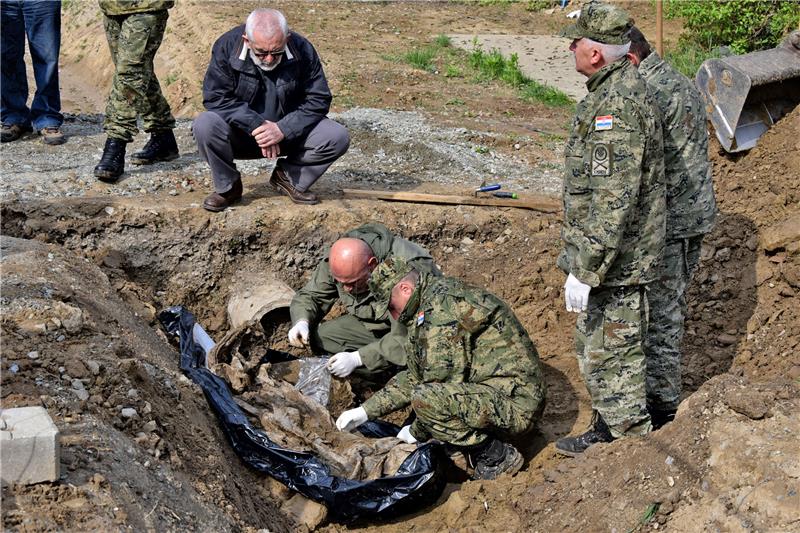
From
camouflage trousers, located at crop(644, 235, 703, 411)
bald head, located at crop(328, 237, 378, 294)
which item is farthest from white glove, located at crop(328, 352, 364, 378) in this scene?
camouflage trousers, located at crop(644, 235, 703, 411)

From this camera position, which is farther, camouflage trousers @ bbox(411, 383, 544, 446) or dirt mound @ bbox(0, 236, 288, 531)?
camouflage trousers @ bbox(411, 383, 544, 446)

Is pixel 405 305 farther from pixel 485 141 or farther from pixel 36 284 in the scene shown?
pixel 485 141

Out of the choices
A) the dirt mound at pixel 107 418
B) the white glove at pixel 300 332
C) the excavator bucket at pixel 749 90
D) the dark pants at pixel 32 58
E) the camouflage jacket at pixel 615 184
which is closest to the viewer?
the dirt mound at pixel 107 418

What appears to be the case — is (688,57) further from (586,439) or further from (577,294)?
(577,294)

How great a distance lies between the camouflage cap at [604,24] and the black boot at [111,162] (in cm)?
403

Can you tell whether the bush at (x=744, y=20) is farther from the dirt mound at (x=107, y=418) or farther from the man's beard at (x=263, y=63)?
the dirt mound at (x=107, y=418)

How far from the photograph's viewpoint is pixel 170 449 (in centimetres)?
401

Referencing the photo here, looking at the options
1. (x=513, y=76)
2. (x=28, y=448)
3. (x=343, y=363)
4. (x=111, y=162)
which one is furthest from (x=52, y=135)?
(x=513, y=76)

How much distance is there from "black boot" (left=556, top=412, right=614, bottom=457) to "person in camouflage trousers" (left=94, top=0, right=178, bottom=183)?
3990mm

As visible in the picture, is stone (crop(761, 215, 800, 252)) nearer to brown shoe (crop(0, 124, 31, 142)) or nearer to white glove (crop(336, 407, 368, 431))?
white glove (crop(336, 407, 368, 431))

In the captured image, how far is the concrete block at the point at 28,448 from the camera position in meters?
3.06

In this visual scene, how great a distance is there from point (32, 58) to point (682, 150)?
5.76m

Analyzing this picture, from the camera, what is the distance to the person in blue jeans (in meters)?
7.53

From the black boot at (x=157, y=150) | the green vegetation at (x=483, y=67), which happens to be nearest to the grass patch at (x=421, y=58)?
the green vegetation at (x=483, y=67)
